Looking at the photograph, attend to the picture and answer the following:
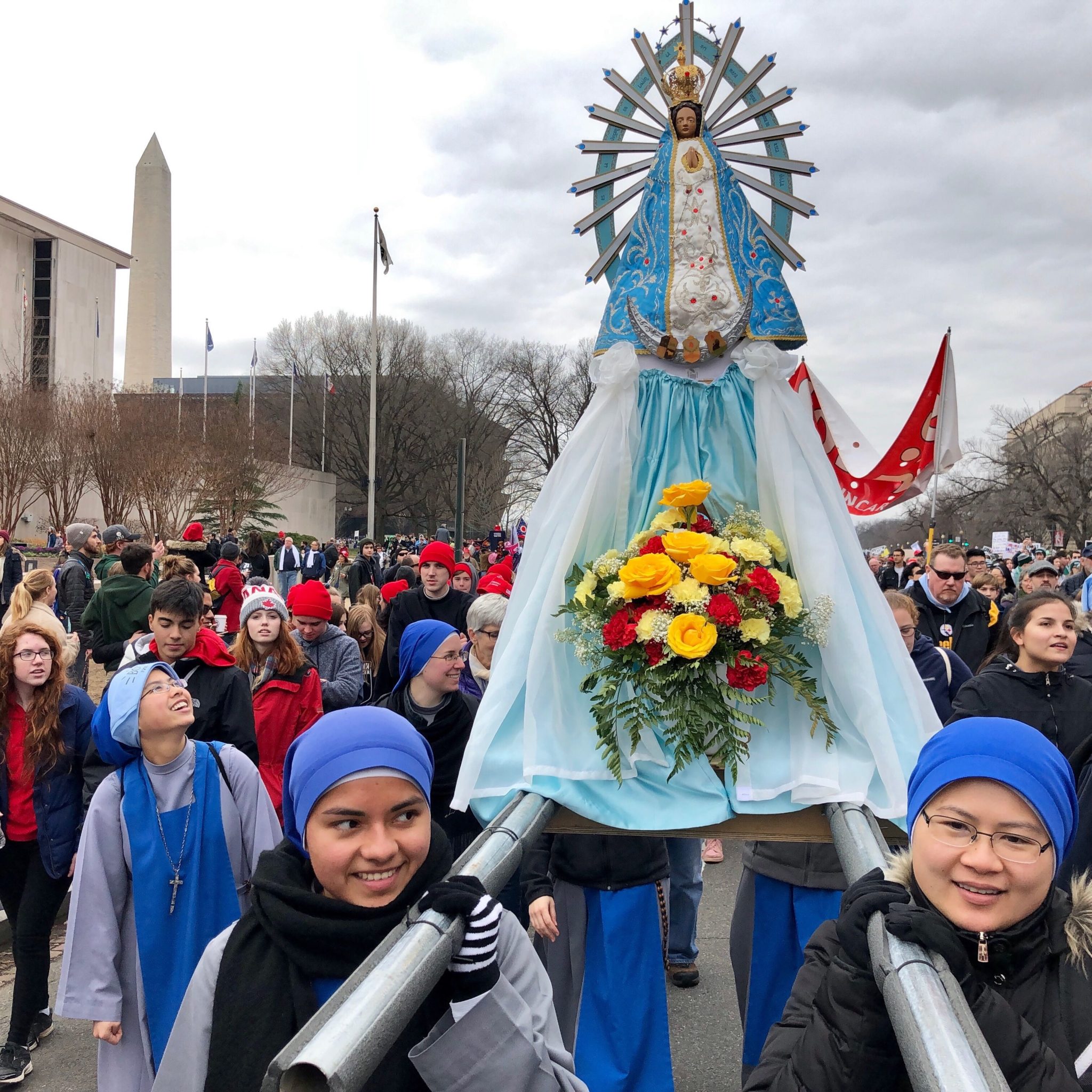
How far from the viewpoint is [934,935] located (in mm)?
1768

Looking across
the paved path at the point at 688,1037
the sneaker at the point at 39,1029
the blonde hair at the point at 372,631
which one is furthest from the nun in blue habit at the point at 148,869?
the blonde hair at the point at 372,631

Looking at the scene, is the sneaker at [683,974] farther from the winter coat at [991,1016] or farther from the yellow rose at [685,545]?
the winter coat at [991,1016]

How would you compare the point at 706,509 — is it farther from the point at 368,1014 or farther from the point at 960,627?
the point at 960,627

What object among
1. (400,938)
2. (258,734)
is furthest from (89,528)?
(400,938)

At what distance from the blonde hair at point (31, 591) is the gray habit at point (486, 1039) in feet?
17.8

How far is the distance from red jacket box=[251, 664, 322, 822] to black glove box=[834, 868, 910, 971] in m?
3.21

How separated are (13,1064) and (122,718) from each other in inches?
65.1

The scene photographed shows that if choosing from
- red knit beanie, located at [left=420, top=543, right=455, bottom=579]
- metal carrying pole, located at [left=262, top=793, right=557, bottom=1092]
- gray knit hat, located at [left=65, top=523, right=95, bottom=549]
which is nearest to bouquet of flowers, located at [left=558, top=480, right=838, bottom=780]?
metal carrying pole, located at [left=262, top=793, right=557, bottom=1092]

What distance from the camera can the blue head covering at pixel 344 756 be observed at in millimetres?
2072

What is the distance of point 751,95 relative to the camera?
184 inches

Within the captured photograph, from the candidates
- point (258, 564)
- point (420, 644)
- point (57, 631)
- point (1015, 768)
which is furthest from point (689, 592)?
point (258, 564)

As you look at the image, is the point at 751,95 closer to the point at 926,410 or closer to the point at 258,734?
the point at 926,410

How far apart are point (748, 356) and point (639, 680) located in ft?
4.87

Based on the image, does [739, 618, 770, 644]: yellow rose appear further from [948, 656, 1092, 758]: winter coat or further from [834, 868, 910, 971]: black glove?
[834, 868, 910, 971]: black glove
